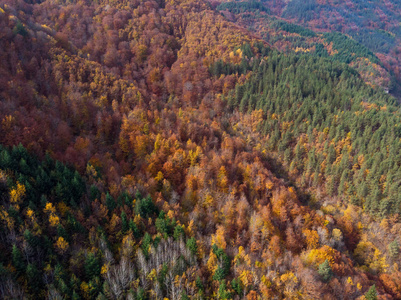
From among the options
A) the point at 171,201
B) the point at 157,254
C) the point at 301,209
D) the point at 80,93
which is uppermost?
the point at 80,93

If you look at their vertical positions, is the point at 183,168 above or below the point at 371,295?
above

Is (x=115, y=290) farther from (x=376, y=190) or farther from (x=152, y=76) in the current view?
(x=152, y=76)

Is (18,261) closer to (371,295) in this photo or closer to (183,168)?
(183,168)

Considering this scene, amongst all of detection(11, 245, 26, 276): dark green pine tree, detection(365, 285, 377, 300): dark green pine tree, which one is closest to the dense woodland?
detection(11, 245, 26, 276): dark green pine tree

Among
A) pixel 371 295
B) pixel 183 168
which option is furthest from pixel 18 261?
pixel 371 295

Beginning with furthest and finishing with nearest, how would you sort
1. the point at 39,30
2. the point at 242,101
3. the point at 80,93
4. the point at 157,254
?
the point at 242,101
the point at 39,30
the point at 80,93
the point at 157,254

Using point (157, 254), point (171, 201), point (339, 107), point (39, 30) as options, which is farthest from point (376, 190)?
point (39, 30)

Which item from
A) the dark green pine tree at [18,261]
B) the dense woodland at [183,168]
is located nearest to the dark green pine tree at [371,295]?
the dense woodland at [183,168]

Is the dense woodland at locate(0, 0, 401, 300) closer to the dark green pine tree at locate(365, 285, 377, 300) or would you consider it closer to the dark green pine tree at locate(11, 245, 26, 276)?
the dark green pine tree at locate(11, 245, 26, 276)
